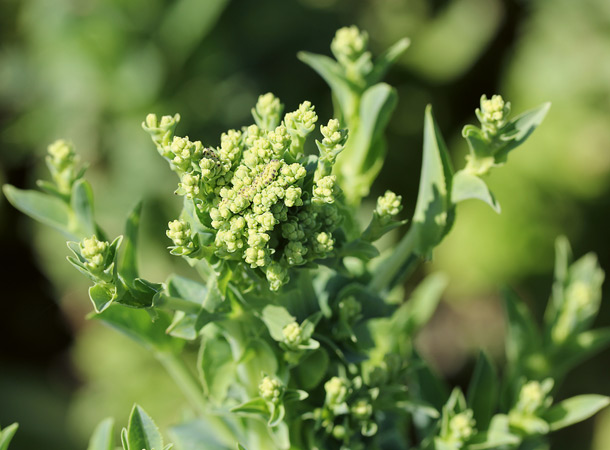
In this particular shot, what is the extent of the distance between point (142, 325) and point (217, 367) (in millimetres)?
275

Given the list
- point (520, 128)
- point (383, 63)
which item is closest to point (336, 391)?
point (520, 128)

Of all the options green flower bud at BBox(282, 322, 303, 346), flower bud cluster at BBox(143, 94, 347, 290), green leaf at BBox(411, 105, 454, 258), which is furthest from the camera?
green leaf at BBox(411, 105, 454, 258)

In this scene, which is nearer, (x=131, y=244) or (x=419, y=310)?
(x=131, y=244)

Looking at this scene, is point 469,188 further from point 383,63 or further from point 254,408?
point 254,408

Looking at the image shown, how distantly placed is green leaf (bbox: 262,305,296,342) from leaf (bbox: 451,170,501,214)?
50cm

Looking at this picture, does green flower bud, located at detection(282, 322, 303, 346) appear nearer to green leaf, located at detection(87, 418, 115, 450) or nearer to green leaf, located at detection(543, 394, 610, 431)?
green leaf, located at detection(87, 418, 115, 450)

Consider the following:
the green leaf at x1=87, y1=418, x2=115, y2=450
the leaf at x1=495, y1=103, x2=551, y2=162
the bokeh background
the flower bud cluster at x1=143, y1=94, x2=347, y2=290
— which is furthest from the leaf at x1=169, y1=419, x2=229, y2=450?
the bokeh background

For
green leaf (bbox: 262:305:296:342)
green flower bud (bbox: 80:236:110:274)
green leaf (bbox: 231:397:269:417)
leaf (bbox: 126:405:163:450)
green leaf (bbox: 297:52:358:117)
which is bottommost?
leaf (bbox: 126:405:163:450)

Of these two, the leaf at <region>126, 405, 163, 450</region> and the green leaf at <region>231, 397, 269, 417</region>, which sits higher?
the green leaf at <region>231, 397, 269, 417</region>

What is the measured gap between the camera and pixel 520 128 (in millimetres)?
1592

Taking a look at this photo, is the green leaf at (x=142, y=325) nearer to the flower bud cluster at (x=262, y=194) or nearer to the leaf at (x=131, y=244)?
the leaf at (x=131, y=244)

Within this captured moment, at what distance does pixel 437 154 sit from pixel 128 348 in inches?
152

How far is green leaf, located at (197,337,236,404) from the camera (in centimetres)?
160

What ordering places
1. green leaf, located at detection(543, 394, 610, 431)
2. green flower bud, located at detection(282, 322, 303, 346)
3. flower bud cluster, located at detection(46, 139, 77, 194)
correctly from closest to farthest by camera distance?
green flower bud, located at detection(282, 322, 303, 346)
flower bud cluster, located at detection(46, 139, 77, 194)
green leaf, located at detection(543, 394, 610, 431)
